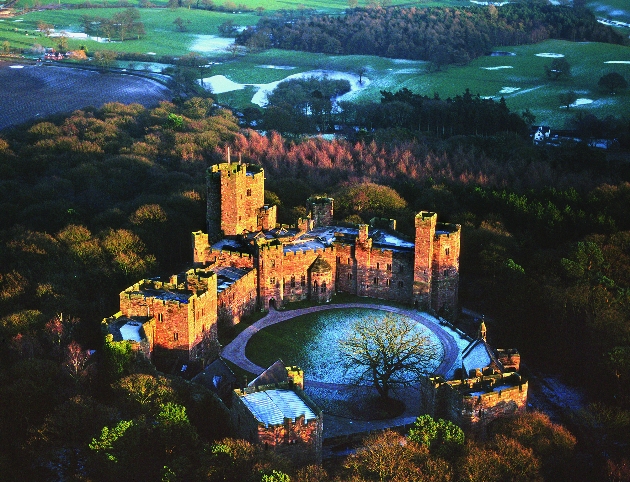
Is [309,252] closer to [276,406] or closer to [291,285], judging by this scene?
[291,285]

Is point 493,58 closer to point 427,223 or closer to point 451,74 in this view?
point 451,74

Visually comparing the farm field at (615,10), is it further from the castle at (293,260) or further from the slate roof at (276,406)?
the slate roof at (276,406)

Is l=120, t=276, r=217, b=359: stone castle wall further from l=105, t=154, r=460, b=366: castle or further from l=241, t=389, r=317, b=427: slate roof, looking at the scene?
l=241, t=389, r=317, b=427: slate roof

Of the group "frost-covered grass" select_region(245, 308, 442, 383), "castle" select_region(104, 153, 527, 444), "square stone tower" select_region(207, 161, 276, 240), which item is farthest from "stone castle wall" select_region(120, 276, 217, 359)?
"square stone tower" select_region(207, 161, 276, 240)

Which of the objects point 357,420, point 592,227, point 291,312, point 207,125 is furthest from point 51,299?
point 207,125

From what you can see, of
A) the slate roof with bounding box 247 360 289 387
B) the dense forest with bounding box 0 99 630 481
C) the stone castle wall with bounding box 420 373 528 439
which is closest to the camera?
the dense forest with bounding box 0 99 630 481

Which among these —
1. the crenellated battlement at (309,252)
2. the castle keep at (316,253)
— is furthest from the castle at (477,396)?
the crenellated battlement at (309,252)

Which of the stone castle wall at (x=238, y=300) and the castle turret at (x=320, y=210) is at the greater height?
the castle turret at (x=320, y=210)
